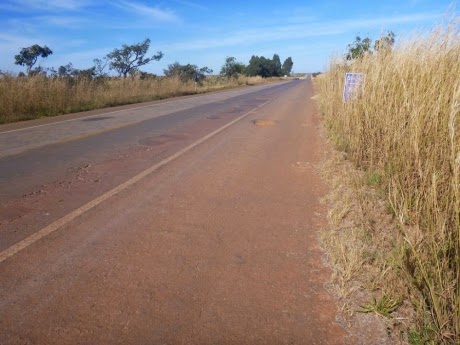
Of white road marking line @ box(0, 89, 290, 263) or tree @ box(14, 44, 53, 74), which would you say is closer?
white road marking line @ box(0, 89, 290, 263)

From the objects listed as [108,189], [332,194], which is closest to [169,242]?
[108,189]

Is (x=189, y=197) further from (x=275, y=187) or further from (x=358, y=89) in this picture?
(x=358, y=89)

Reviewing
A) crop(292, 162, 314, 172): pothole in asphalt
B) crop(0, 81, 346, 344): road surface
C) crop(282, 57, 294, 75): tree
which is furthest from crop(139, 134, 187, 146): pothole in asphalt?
crop(282, 57, 294, 75): tree

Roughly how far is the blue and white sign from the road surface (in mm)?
1402

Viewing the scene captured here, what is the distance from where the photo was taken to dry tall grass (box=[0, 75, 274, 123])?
48.1ft

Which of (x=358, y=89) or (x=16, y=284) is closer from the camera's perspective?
(x=16, y=284)

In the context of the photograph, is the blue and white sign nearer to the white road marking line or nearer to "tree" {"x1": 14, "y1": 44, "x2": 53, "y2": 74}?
the white road marking line

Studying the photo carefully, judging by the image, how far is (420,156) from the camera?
405 cm

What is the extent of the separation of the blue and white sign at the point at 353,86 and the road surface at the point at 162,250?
1.40 meters

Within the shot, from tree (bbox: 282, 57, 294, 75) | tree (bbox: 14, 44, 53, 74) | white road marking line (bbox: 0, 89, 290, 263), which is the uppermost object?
tree (bbox: 282, 57, 294, 75)

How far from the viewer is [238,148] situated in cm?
825

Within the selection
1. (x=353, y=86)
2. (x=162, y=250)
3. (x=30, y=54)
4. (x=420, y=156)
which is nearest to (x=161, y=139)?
(x=353, y=86)

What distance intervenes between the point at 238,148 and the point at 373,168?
3.35 m

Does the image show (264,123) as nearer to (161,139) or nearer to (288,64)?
(161,139)
